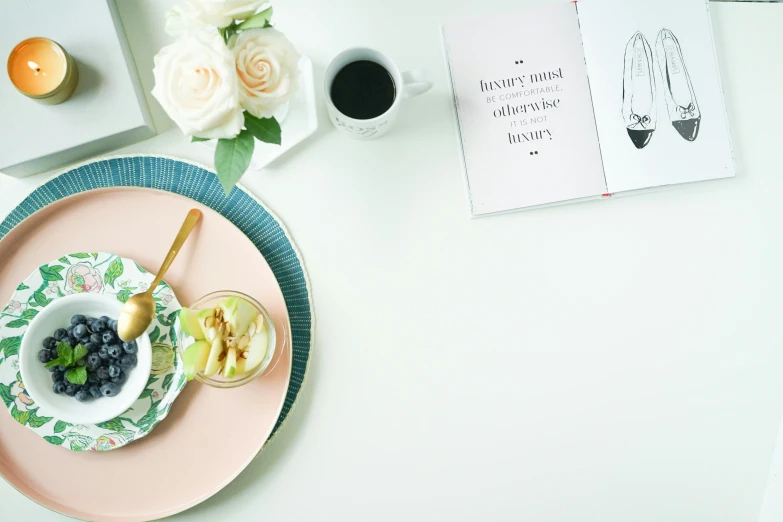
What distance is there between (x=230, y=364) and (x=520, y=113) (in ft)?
1.57

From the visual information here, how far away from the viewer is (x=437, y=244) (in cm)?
76

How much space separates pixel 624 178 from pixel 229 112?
51 cm

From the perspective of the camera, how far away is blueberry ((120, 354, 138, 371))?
2.20ft

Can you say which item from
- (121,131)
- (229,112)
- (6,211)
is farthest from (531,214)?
(6,211)

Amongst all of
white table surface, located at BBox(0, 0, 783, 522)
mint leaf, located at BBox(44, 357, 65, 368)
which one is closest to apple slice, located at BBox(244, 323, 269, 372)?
white table surface, located at BBox(0, 0, 783, 522)

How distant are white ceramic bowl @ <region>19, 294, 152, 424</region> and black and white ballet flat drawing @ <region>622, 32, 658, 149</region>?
A: 67 centimetres

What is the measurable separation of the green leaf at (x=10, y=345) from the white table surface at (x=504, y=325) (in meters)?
0.20

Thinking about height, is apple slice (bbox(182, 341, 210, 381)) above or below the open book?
below

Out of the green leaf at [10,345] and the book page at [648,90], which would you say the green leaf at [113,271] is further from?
the book page at [648,90]

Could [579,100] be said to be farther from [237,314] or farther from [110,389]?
[110,389]

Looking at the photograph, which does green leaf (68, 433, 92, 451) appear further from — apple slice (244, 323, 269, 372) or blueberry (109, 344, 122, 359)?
apple slice (244, 323, 269, 372)

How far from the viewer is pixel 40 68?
0.69 metres

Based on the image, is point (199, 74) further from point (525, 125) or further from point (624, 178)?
point (624, 178)

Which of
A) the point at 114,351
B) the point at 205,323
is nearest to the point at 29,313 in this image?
the point at 114,351
